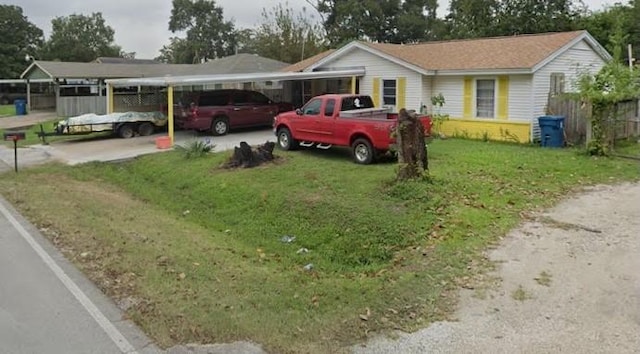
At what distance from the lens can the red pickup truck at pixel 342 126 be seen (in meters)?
14.9

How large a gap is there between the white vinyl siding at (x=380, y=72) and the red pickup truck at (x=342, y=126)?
4.99 m

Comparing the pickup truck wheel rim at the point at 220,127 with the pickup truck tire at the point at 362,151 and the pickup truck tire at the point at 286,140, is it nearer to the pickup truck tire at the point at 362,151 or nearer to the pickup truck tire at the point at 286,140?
the pickup truck tire at the point at 286,140

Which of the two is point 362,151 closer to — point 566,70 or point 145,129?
point 566,70

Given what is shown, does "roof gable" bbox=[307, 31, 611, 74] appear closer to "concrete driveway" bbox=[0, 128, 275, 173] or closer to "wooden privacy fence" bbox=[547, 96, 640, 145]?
"wooden privacy fence" bbox=[547, 96, 640, 145]

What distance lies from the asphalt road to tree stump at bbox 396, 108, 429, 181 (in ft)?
20.7

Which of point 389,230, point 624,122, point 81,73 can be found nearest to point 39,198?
point 389,230

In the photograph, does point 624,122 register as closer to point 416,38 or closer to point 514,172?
point 514,172

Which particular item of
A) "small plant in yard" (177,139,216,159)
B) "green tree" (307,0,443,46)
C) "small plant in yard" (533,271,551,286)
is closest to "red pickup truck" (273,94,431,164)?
"small plant in yard" (177,139,216,159)

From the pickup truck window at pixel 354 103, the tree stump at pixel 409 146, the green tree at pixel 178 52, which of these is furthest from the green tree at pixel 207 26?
the tree stump at pixel 409 146

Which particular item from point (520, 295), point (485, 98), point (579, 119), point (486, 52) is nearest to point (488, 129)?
point (485, 98)

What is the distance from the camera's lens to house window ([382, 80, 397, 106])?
22.8 m

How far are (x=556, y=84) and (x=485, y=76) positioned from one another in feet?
7.76

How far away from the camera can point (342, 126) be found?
15.9m

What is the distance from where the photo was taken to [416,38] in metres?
59.5
